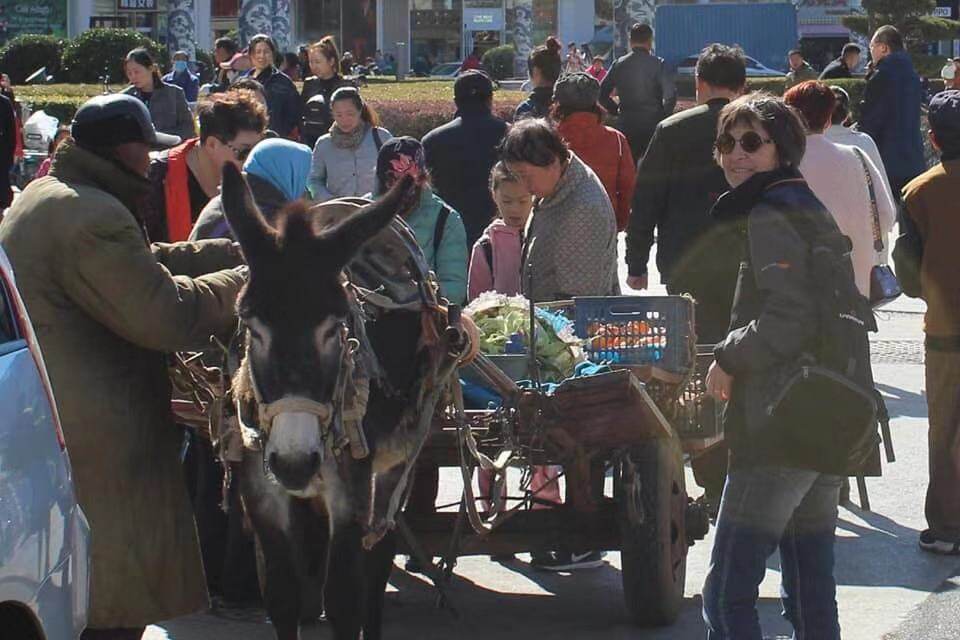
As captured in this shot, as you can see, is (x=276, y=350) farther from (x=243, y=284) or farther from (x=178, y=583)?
(x=178, y=583)

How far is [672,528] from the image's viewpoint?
6.71m

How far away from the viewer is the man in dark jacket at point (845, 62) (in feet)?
70.4

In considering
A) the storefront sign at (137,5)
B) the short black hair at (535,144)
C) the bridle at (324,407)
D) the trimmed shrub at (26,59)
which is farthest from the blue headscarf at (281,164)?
the storefront sign at (137,5)

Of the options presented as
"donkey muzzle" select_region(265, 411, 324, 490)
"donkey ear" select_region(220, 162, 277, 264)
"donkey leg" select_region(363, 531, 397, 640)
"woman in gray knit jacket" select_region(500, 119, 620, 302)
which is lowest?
"donkey leg" select_region(363, 531, 397, 640)

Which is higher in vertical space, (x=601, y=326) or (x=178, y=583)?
(x=601, y=326)

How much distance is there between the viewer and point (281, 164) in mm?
6082

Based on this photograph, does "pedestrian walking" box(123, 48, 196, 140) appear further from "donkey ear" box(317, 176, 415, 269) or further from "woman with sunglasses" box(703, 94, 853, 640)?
"woman with sunglasses" box(703, 94, 853, 640)

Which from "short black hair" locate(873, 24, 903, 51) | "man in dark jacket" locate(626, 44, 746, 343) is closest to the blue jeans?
"man in dark jacket" locate(626, 44, 746, 343)

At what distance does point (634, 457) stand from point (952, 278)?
2109 mm

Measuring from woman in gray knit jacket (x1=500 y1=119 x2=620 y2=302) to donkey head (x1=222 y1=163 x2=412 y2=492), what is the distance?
88.1 inches

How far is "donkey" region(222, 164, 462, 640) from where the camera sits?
4953 mm

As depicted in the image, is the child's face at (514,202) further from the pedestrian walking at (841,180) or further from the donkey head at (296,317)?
the donkey head at (296,317)

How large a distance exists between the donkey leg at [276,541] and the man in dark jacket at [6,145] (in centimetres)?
1066

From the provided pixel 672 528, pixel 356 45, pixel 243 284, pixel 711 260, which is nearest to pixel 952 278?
pixel 711 260
